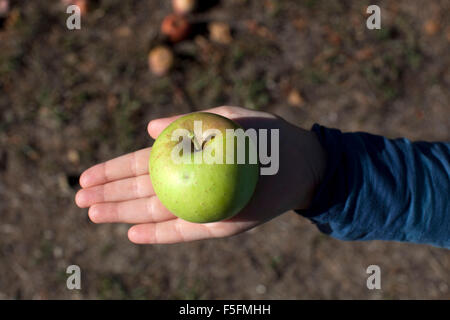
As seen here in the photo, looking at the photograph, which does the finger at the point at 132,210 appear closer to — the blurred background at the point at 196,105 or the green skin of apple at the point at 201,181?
the green skin of apple at the point at 201,181

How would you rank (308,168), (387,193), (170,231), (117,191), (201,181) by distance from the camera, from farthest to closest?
(117,191) → (170,231) → (308,168) → (387,193) → (201,181)

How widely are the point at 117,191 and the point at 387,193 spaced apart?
6.41 ft

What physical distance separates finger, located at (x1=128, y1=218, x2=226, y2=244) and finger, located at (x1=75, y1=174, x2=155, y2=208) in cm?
25

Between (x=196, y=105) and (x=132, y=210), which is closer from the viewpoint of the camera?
(x=132, y=210)

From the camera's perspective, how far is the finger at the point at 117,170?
3.23 meters

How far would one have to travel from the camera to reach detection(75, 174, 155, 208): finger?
3205 millimetres

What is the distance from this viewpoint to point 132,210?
3.20m

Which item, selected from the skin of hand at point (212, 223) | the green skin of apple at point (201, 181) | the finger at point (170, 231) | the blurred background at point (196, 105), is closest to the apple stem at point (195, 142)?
the green skin of apple at point (201, 181)

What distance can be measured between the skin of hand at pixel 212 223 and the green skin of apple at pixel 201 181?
A: 420mm

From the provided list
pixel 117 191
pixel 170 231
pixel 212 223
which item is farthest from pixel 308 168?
pixel 117 191

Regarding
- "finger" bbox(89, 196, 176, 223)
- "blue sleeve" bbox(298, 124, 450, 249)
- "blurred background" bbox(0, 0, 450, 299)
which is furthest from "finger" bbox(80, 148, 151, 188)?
"blue sleeve" bbox(298, 124, 450, 249)

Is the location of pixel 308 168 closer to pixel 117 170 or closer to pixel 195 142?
pixel 195 142

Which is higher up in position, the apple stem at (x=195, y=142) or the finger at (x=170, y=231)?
the apple stem at (x=195, y=142)

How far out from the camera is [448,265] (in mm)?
4082
